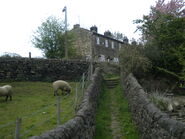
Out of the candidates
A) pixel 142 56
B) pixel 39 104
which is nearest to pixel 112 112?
pixel 39 104

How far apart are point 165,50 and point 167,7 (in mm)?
4623

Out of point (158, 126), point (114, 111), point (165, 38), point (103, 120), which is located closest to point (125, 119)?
point (103, 120)

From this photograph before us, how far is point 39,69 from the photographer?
22281 millimetres

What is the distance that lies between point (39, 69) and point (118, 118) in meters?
12.5

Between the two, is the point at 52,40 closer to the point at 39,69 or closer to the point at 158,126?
the point at 39,69

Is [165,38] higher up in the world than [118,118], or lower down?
higher up

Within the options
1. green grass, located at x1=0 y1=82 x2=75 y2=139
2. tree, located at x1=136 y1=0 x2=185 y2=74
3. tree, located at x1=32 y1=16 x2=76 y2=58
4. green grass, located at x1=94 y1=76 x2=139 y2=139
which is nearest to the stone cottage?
tree, located at x1=32 y1=16 x2=76 y2=58

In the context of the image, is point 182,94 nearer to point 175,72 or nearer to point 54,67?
point 175,72

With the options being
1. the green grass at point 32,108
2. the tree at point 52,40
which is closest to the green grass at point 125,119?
the green grass at point 32,108

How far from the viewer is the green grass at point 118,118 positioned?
9539mm

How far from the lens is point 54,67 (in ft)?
74.5

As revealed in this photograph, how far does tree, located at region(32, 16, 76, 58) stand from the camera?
32500mm

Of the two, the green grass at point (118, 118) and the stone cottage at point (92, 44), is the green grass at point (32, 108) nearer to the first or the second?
the green grass at point (118, 118)

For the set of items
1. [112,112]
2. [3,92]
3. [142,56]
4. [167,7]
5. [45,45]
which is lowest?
[112,112]
